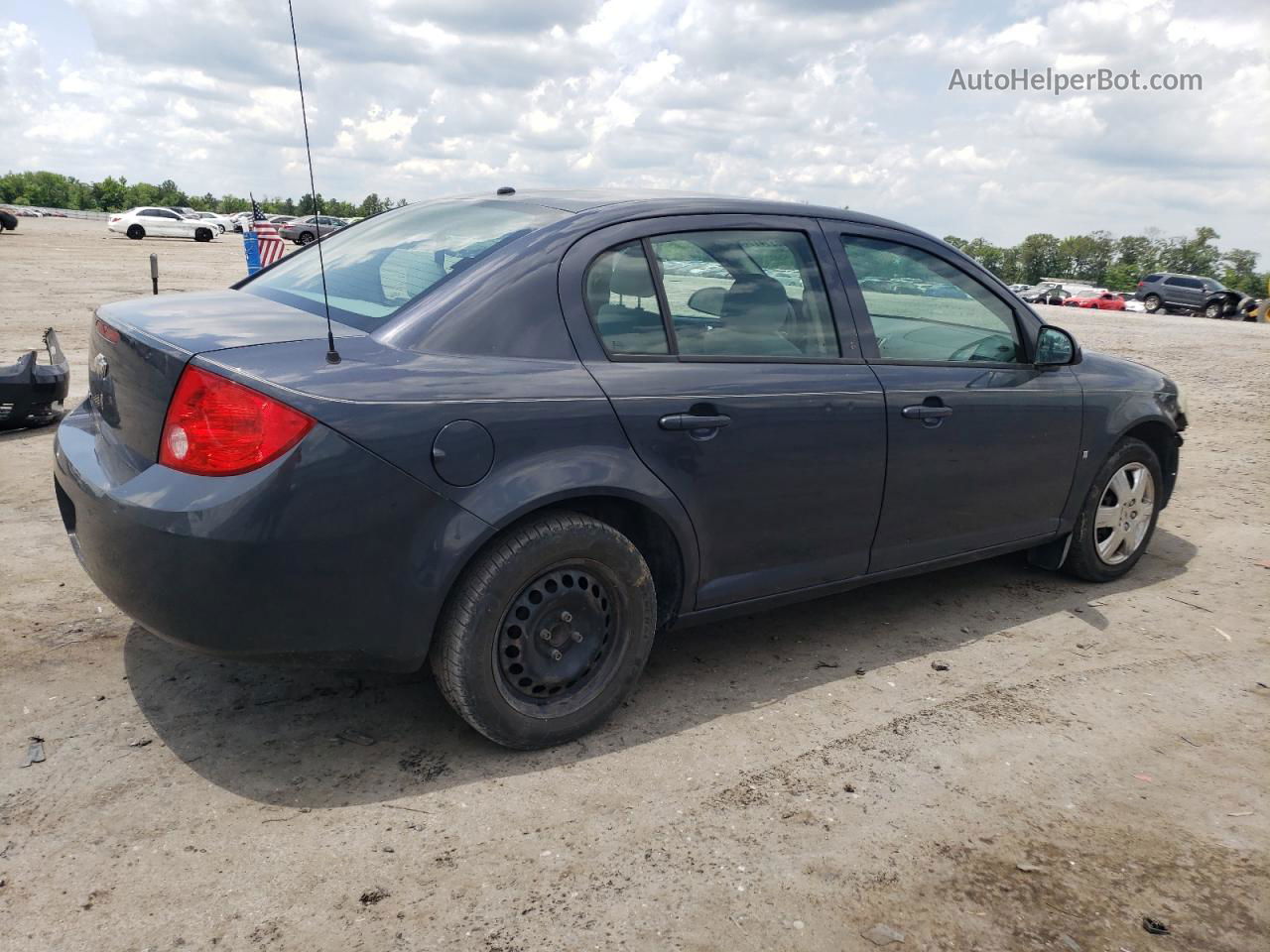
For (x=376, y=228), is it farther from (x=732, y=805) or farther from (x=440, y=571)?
(x=732, y=805)

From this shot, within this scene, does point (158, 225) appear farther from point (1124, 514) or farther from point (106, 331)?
point (1124, 514)

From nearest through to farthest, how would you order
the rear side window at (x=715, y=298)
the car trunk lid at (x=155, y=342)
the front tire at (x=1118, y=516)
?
1. the car trunk lid at (x=155, y=342)
2. the rear side window at (x=715, y=298)
3. the front tire at (x=1118, y=516)

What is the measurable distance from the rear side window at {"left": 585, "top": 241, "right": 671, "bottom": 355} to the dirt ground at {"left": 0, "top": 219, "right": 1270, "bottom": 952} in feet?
4.13

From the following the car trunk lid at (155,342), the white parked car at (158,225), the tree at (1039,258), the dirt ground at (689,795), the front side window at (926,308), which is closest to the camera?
the dirt ground at (689,795)

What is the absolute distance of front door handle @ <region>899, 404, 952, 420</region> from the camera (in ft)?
12.8

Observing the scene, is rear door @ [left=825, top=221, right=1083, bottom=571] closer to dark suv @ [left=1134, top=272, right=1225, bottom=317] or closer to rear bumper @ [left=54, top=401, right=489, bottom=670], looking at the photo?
rear bumper @ [left=54, top=401, right=489, bottom=670]

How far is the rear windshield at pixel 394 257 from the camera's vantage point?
3309 millimetres

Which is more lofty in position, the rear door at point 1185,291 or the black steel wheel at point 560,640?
the rear door at point 1185,291

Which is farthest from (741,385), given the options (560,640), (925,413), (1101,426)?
(1101,426)

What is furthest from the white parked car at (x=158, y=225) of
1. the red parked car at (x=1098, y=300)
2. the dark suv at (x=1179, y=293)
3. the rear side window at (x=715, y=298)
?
the rear side window at (x=715, y=298)

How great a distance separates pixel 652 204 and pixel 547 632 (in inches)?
59.5

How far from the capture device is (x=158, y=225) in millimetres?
47156

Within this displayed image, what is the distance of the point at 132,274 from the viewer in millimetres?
23328

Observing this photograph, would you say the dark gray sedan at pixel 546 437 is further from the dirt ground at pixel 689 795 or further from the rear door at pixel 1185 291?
the rear door at pixel 1185 291
